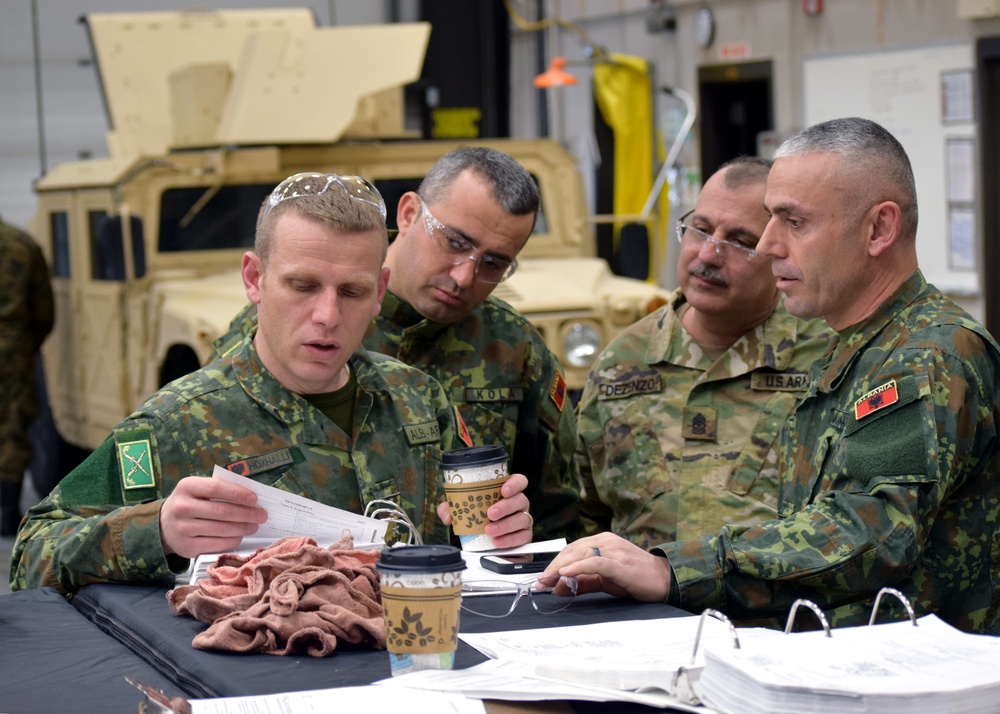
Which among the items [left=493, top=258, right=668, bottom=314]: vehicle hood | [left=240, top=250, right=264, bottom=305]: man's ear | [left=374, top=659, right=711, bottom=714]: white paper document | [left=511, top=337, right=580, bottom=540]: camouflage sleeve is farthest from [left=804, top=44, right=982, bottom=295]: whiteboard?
[left=374, top=659, right=711, bottom=714]: white paper document

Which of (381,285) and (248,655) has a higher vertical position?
(381,285)

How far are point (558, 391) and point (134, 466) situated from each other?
4.01 feet

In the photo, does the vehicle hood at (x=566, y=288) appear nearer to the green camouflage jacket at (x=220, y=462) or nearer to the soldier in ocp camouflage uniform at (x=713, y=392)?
the soldier in ocp camouflage uniform at (x=713, y=392)

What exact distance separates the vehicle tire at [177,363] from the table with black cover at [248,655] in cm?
357

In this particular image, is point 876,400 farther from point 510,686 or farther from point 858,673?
point 510,686

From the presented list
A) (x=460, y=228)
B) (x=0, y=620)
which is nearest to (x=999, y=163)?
(x=460, y=228)

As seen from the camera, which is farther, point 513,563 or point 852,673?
point 513,563

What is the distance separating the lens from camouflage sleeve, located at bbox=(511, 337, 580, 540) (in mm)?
3105

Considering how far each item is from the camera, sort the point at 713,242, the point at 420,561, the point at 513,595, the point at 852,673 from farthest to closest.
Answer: the point at 713,242
the point at 513,595
the point at 420,561
the point at 852,673

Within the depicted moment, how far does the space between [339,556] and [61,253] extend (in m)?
5.35

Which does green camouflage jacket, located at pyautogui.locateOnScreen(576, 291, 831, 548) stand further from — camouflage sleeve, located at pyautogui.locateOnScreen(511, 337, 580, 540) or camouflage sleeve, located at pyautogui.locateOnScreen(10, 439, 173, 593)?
camouflage sleeve, located at pyautogui.locateOnScreen(10, 439, 173, 593)

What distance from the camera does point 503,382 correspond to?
10.3 feet

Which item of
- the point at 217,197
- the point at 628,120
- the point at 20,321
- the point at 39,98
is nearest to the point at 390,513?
the point at 217,197

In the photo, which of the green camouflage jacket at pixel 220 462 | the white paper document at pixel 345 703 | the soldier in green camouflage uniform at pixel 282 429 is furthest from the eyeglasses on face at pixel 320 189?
the white paper document at pixel 345 703
